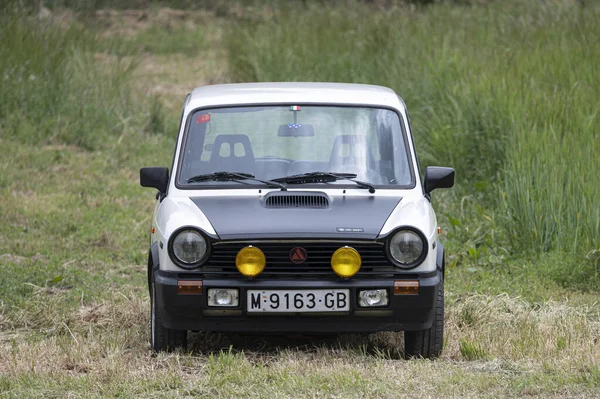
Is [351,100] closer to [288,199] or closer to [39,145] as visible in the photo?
[288,199]

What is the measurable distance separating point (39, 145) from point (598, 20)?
279 inches

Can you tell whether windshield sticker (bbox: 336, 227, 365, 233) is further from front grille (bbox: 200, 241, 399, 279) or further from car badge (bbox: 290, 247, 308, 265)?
car badge (bbox: 290, 247, 308, 265)

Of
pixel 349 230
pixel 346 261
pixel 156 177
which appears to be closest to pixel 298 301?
pixel 346 261

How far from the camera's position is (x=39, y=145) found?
14.6 metres

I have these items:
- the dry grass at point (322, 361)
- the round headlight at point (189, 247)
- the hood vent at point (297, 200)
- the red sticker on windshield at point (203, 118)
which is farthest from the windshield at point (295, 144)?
the dry grass at point (322, 361)

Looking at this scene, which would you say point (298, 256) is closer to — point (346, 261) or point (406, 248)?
point (346, 261)

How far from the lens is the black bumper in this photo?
6.02 m

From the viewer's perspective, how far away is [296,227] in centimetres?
610

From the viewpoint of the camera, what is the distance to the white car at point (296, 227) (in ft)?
19.8

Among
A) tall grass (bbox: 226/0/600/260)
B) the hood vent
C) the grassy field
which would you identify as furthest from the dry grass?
tall grass (bbox: 226/0/600/260)

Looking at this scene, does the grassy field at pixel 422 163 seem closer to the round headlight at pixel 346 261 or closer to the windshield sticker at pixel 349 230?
the round headlight at pixel 346 261

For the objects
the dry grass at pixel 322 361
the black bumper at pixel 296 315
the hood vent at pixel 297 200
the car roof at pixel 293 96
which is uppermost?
the car roof at pixel 293 96

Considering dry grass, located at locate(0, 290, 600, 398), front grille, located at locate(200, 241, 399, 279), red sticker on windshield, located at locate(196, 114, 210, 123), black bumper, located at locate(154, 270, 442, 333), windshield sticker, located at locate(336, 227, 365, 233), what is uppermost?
red sticker on windshield, located at locate(196, 114, 210, 123)

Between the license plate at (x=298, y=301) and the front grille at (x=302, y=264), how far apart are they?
0.10m
